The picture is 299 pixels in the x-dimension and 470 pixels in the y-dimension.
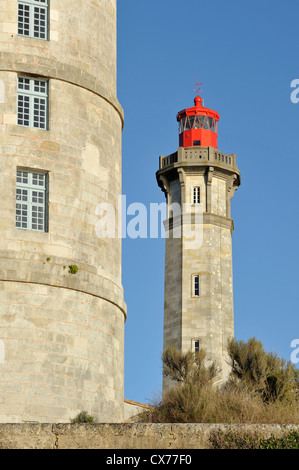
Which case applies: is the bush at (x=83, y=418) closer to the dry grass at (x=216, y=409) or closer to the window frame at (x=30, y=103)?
the dry grass at (x=216, y=409)

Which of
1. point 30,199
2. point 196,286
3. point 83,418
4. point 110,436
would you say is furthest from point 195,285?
point 110,436

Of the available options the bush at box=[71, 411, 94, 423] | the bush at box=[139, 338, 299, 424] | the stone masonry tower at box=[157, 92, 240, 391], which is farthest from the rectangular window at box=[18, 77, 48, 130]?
the stone masonry tower at box=[157, 92, 240, 391]

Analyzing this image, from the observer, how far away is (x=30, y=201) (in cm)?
2633

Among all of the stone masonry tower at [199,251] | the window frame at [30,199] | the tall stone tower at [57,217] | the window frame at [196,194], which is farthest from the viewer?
the window frame at [196,194]

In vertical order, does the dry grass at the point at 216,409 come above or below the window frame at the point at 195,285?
below

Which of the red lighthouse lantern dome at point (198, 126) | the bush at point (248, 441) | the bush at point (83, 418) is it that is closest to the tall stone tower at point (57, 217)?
the bush at point (83, 418)

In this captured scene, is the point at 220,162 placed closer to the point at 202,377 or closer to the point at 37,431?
the point at 202,377

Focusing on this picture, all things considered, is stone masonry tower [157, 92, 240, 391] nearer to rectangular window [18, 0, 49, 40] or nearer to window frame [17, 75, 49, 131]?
window frame [17, 75, 49, 131]

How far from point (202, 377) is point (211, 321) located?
822 inches

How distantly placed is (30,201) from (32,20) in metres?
5.28

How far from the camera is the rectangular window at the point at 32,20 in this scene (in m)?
27.7

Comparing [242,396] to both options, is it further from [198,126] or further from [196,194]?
[198,126]

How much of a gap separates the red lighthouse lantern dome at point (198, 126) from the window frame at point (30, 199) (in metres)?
33.8

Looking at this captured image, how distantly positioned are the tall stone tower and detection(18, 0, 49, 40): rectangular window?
0.09 ft
